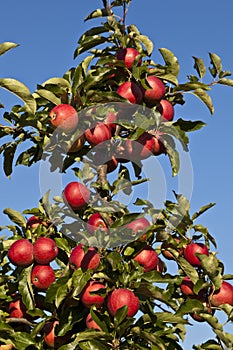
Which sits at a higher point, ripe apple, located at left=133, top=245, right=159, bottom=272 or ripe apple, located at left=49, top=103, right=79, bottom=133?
ripe apple, located at left=49, top=103, right=79, bottom=133

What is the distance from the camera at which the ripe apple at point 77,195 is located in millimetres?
5324

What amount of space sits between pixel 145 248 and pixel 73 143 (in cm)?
116

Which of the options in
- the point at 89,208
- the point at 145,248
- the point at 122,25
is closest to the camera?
the point at 145,248

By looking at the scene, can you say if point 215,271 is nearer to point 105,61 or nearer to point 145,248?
point 145,248

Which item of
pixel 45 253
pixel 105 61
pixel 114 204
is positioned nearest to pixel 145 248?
pixel 114 204

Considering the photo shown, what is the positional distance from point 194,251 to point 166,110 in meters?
1.33

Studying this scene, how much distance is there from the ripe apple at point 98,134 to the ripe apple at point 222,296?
1.69 metres

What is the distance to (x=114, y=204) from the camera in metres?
5.16

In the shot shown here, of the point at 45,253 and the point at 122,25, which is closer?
the point at 45,253

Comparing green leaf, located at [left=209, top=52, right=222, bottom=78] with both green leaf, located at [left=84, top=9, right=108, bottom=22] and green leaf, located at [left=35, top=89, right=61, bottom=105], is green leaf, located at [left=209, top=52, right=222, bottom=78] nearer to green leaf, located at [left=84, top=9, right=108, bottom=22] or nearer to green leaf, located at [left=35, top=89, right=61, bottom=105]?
green leaf, located at [left=84, top=9, right=108, bottom=22]

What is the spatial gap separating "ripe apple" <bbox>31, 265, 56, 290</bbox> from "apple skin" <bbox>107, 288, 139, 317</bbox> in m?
0.61

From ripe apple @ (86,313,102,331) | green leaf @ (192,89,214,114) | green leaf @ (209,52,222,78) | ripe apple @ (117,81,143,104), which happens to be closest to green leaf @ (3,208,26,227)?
ripe apple @ (86,313,102,331)

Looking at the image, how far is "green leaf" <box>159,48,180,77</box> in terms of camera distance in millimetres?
5625

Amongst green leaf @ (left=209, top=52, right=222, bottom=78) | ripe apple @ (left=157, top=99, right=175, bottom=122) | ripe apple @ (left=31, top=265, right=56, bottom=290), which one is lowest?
ripe apple @ (left=31, top=265, right=56, bottom=290)
